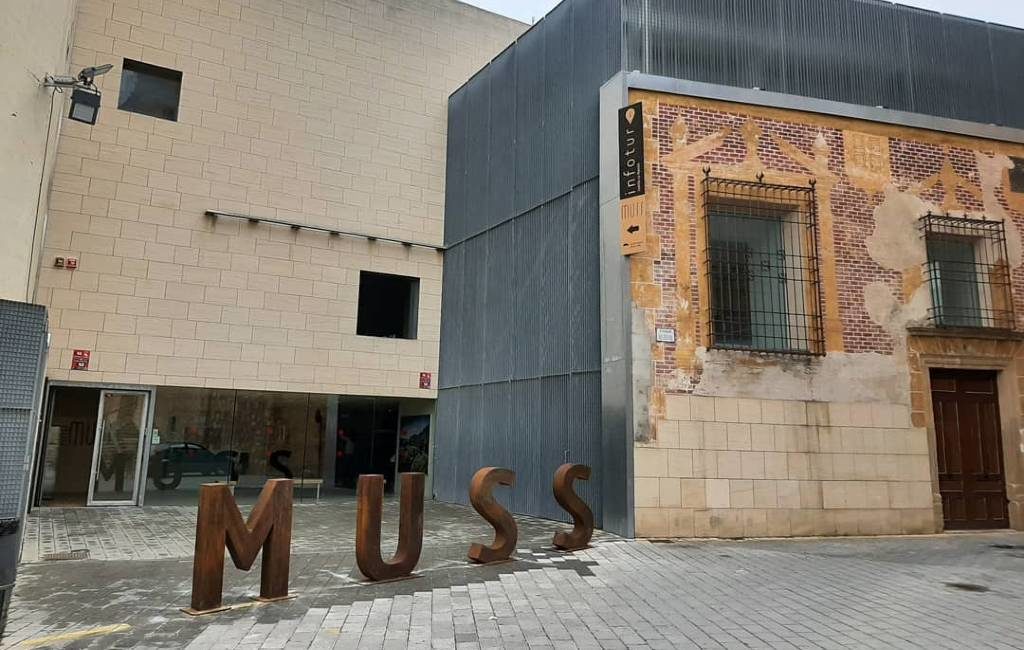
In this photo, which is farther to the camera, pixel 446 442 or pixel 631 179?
pixel 446 442

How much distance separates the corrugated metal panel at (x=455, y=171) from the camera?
49.8 feet

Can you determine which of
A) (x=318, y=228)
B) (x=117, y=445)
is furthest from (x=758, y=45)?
(x=117, y=445)

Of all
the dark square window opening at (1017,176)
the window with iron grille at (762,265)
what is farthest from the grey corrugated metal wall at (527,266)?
the dark square window opening at (1017,176)

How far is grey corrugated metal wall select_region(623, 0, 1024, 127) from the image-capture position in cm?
1066

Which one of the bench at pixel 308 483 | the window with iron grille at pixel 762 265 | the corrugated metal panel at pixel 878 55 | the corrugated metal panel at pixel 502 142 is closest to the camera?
the window with iron grille at pixel 762 265

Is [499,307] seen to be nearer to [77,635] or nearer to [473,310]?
[473,310]

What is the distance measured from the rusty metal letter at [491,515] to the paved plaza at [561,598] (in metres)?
0.19

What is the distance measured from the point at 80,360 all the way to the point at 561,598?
415 inches

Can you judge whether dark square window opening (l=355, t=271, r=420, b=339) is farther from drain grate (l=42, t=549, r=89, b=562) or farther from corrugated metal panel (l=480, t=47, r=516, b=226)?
drain grate (l=42, t=549, r=89, b=562)

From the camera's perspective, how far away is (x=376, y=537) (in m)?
6.43

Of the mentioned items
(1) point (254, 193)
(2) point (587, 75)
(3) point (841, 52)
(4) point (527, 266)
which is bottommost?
(4) point (527, 266)

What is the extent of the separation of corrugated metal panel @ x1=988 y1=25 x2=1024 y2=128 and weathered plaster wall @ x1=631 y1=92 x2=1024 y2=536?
69.3 inches

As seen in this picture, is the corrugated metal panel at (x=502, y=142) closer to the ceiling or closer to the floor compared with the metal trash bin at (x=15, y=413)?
closer to the ceiling

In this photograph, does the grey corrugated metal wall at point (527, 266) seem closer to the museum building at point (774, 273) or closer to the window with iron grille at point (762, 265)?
the museum building at point (774, 273)
